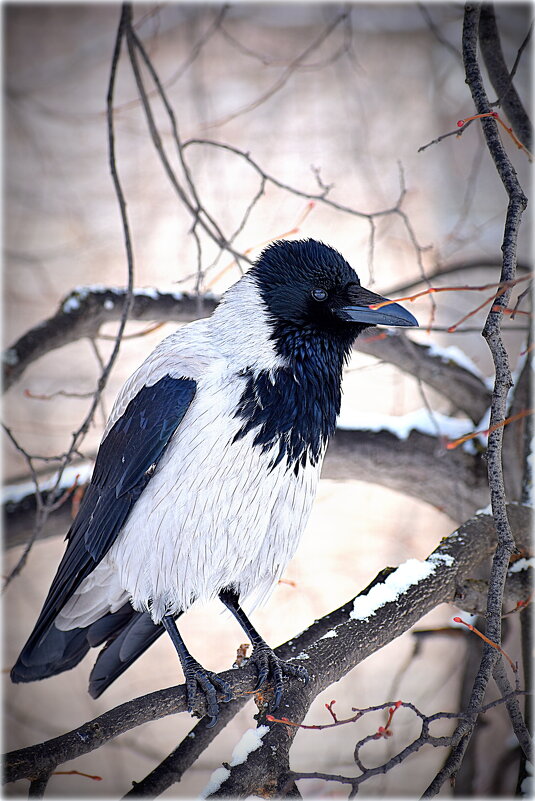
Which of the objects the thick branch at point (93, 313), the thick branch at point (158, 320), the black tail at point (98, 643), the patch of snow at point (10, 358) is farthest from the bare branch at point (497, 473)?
the patch of snow at point (10, 358)

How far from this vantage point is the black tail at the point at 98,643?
2291 millimetres

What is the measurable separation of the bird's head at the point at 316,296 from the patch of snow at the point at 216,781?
1072 mm

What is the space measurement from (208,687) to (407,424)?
145cm

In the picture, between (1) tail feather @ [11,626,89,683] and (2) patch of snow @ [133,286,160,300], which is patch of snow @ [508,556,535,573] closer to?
(1) tail feather @ [11,626,89,683]

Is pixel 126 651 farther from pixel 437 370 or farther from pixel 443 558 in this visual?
pixel 437 370

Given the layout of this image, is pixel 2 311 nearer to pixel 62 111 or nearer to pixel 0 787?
pixel 62 111

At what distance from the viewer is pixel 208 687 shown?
187 cm

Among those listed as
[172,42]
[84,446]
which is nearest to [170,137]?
[172,42]

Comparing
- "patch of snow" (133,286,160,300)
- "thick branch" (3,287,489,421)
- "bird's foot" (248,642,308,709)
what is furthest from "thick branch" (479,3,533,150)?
"bird's foot" (248,642,308,709)

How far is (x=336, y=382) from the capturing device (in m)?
2.05

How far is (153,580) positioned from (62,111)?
11.7 feet

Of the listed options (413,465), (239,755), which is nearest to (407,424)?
(413,465)

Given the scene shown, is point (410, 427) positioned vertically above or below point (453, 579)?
above

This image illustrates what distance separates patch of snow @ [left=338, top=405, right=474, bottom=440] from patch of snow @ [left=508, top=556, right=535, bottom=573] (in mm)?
679
